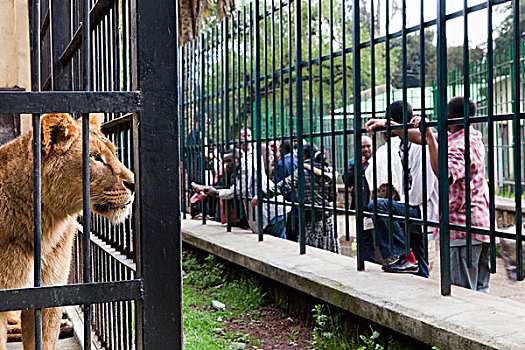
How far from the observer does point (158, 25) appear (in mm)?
2062

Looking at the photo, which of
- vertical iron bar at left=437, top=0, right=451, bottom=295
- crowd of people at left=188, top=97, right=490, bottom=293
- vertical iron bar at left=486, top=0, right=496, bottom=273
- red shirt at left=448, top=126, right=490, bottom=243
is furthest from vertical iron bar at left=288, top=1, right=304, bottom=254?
vertical iron bar at left=486, top=0, right=496, bottom=273

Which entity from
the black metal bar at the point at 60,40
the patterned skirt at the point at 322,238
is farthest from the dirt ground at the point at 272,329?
the black metal bar at the point at 60,40

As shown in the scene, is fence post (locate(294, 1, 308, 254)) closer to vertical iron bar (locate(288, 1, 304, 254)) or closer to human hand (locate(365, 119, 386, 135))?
vertical iron bar (locate(288, 1, 304, 254))

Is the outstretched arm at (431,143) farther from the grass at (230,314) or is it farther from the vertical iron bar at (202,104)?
the vertical iron bar at (202,104)

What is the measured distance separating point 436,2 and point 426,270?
2.40 metres

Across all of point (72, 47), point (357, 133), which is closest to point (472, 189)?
point (357, 133)

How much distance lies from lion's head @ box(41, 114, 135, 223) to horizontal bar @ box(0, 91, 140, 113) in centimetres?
77

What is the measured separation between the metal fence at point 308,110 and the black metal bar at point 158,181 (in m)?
2.22

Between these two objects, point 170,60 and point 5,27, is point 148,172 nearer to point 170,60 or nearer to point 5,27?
point 170,60

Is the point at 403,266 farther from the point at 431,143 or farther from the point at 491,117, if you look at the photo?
the point at 491,117

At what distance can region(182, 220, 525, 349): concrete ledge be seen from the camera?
3.39 meters

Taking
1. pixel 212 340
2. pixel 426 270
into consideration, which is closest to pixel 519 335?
pixel 426 270

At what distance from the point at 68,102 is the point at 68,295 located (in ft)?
2.01

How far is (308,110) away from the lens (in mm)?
7996
